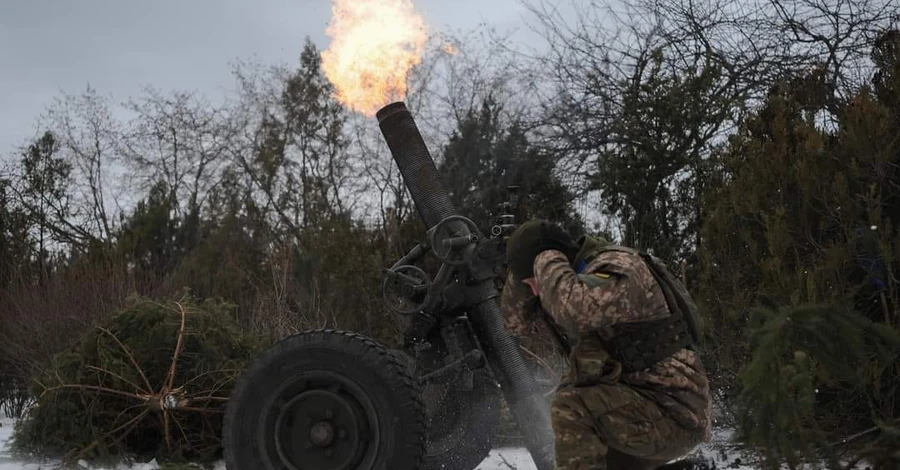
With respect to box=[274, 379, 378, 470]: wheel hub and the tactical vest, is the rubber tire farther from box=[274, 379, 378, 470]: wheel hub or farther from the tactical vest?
the tactical vest

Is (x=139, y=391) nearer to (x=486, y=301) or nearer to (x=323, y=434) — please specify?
(x=323, y=434)

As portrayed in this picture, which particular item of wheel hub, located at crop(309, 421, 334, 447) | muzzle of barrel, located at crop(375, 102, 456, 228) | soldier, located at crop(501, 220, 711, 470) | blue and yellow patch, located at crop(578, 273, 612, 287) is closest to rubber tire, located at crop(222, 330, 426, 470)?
wheel hub, located at crop(309, 421, 334, 447)

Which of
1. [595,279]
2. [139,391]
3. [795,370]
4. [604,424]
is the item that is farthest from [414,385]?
[795,370]

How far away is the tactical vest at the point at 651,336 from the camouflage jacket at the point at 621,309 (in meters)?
0.05

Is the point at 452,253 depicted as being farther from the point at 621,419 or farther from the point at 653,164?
the point at 653,164

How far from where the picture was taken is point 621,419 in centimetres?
352

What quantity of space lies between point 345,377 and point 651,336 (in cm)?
213

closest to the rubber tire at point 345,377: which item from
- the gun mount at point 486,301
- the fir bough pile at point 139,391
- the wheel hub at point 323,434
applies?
the wheel hub at point 323,434

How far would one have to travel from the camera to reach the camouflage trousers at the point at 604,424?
3498mm

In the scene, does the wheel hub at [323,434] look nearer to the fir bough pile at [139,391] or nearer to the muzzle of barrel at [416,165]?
the muzzle of barrel at [416,165]

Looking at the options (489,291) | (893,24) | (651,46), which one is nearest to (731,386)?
(489,291)

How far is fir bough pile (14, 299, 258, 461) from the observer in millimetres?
6738

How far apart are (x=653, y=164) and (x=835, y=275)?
6.33 metres

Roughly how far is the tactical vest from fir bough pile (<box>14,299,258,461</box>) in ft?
13.4
